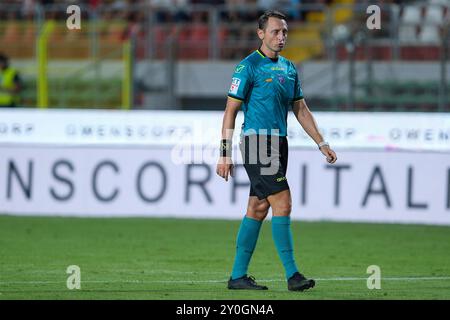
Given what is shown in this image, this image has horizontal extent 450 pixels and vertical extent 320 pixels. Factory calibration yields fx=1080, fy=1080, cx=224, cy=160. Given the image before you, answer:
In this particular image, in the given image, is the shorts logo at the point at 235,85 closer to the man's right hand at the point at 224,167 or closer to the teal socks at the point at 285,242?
the man's right hand at the point at 224,167

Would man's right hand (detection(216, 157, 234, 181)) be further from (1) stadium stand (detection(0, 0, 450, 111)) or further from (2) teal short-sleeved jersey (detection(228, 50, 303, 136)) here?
(1) stadium stand (detection(0, 0, 450, 111))

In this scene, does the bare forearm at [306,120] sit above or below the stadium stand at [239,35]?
below

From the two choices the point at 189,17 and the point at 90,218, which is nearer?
the point at 90,218

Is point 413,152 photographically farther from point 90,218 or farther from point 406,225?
point 90,218

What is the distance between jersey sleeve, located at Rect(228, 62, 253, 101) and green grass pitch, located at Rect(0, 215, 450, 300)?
163 centimetres

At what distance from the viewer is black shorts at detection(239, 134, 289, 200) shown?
889 centimetres

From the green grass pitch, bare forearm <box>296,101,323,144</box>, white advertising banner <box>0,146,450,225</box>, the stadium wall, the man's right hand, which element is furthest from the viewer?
the stadium wall

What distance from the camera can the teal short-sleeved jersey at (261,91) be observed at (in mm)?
8961

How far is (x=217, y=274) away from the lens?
10383 millimetres

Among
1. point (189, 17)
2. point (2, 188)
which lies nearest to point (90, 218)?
point (2, 188)

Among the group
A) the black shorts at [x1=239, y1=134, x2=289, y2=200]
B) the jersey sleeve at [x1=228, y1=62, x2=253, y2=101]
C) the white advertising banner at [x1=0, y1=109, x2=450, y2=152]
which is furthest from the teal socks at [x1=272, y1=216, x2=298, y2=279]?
the white advertising banner at [x1=0, y1=109, x2=450, y2=152]

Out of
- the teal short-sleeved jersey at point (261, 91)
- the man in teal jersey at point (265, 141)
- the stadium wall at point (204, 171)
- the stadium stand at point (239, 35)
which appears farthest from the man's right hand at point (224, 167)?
the stadium stand at point (239, 35)

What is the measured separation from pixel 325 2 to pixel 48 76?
6.10 meters
